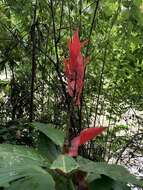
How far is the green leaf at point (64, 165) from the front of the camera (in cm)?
112

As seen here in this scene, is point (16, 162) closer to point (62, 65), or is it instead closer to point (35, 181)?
point (35, 181)

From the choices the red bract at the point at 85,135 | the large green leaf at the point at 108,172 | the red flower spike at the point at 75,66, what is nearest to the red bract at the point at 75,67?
the red flower spike at the point at 75,66

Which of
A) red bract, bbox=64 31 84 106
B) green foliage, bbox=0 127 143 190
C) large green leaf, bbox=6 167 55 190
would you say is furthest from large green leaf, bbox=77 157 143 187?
red bract, bbox=64 31 84 106

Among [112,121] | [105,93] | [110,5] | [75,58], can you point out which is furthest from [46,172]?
[112,121]

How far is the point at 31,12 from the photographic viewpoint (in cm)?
252

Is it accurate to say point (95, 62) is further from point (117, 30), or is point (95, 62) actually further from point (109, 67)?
point (117, 30)

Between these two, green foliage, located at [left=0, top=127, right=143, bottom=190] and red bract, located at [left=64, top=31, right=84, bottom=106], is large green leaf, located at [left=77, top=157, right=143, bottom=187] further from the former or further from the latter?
red bract, located at [left=64, top=31, right=84, bottom=106]

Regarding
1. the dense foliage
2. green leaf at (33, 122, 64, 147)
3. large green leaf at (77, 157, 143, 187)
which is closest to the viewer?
large green leaf at (77, 157, 143, 187)

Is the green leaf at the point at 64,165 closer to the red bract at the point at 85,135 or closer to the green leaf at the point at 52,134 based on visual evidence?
the red bract at the point at 85,135

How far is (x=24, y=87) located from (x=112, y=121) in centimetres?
82

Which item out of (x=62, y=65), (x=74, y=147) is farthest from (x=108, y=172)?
(x=62, y=65)

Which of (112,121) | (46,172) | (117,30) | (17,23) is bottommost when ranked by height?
(46,172)

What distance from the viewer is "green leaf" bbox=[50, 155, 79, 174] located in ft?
3.66

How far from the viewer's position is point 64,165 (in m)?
1.13
